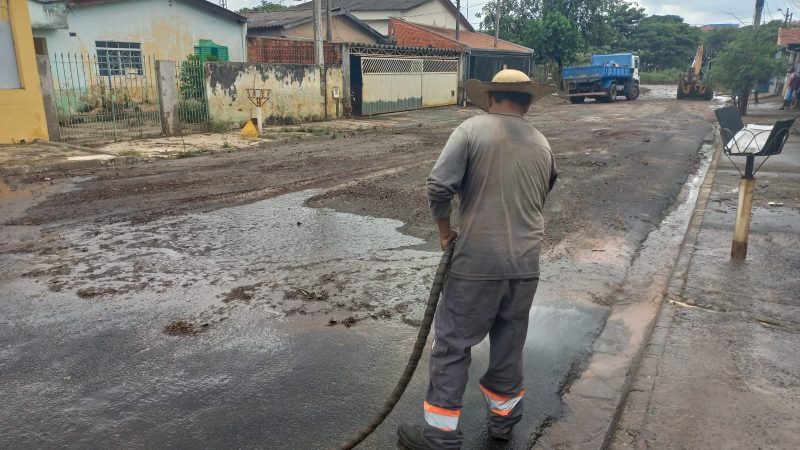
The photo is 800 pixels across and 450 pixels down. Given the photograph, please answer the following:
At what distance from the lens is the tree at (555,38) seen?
3662 centimetres

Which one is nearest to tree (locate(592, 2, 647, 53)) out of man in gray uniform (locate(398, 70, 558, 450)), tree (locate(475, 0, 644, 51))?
tree (locate(475, 0, 644, 51))

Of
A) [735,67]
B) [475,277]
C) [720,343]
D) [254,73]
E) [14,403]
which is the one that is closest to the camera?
[475,277]

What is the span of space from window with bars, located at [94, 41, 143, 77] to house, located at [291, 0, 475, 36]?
57.4 ft

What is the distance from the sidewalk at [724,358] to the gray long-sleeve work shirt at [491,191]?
1188 mm

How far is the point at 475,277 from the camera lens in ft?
9.10

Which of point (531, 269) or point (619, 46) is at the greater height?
point (619, 46)

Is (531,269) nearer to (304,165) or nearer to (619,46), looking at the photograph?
(304,165)

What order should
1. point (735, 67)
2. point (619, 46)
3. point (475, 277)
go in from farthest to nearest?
1. point (619, 46)
2. point (735, 67)
3. point (475, 277)

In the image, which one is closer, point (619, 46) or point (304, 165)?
point (304, 165)

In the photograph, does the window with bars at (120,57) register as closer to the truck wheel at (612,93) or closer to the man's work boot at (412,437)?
the man's work boot at (412,437)

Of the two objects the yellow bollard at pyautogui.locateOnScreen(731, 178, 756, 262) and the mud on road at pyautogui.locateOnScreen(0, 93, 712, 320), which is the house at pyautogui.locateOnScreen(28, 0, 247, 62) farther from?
the yellow bollard at pyautogui.locateOnScreen(731, 178, 756, 262)

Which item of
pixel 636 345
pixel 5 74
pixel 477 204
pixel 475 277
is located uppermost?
pixel 5 74

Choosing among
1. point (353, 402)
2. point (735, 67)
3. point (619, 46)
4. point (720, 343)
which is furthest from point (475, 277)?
point (619, 46)

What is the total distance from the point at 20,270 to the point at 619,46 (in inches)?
2378
